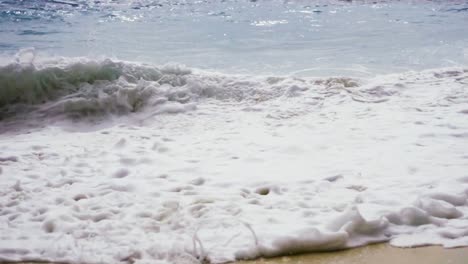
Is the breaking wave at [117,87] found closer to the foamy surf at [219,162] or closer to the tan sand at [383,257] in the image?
the foamy surf at [219,162]

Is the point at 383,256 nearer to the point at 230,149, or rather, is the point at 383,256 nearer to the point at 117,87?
the point at 230,149

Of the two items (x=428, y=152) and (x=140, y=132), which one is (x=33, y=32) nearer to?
(x=140, y=132)

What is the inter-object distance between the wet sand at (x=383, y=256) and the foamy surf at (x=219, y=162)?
0.07 metres

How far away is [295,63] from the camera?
8531 millimetres

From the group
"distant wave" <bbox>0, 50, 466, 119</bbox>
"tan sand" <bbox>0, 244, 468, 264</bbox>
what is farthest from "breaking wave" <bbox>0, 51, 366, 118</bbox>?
"tan sand" <bbox>0, 244, 468, 264</bbox>

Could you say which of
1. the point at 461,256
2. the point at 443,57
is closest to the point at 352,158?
the point at 461,256

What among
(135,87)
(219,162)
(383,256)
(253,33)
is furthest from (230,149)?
(253,33)

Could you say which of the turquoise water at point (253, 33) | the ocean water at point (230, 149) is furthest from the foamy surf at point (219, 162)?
the turquoise water at point (253, 33)

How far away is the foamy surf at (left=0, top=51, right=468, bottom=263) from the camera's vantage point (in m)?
2.88

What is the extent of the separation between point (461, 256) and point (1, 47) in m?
10.1

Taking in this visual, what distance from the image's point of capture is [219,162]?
4.26 meters

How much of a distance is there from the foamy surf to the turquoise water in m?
1.60

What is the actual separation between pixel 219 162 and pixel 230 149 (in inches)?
15.5

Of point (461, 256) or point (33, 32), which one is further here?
point (33, 32)
